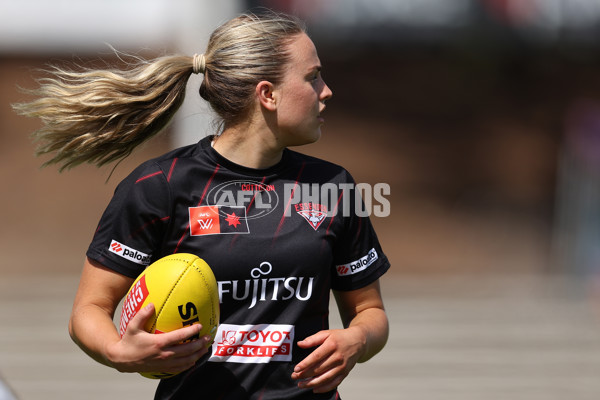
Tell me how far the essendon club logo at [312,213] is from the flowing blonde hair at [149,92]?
0.35 meters

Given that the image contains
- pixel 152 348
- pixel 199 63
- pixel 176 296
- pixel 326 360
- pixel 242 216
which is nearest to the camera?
pixel 152 348

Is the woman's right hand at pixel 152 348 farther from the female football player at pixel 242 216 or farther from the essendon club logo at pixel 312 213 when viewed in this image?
the essendon club logo at pixel 312 213

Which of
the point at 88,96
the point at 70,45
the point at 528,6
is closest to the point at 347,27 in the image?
the point at 528,6

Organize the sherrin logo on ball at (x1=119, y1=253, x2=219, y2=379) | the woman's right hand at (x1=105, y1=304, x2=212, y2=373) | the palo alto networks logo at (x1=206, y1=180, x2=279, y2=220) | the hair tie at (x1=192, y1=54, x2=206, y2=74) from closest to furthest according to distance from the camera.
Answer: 1. the woman's right hand at (x1=105, y1=304, x2=212, y2=373)
2. the sherrin logo on ball at (x1=119, y1=253, x2=219, y2=379)
3. the palo alto networks logo at (x1=206, y1=180, x2=279, y2=220)
4. the hair tie at (x1=192, y1=54, x2=206, y2=74)

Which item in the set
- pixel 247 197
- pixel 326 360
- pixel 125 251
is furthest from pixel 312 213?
pixel 125 251

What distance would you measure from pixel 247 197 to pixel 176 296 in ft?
1.43

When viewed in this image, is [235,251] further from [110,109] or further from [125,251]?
[110,109]

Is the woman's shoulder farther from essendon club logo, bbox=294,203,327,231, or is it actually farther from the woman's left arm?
the woman's left arm

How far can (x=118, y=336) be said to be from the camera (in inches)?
91.2

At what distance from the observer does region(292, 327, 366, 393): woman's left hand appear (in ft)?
7.83

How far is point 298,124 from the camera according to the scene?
8.55 ft

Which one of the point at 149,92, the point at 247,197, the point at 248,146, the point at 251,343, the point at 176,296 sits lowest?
the point at 251,343

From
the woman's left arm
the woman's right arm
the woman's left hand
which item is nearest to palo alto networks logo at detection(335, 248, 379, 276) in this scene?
the woman's left arm

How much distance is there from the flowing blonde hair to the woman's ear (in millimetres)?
25
